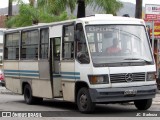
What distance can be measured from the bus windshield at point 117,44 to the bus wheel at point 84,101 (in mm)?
1007

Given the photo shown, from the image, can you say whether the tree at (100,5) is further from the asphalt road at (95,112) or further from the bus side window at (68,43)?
the bus side window at (68,43)

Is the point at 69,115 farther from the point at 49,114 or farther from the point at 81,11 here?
the point at 81,11

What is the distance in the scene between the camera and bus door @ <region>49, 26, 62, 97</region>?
16.8 metres

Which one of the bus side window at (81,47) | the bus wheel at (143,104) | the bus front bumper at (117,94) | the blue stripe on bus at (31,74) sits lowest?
the bus wheel at (143,104)

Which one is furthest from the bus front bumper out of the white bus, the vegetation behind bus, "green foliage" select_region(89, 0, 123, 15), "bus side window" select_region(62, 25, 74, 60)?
"green foliage" select_region(89, 0, 123, 15)

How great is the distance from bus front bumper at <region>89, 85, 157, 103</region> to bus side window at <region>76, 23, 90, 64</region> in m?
1.02

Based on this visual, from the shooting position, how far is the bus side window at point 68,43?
15791mm

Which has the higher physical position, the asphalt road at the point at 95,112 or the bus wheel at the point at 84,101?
the bus wheel at the point at 84,101

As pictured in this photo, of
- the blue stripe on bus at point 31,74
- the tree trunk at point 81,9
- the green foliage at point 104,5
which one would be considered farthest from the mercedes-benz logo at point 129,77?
the green foliage at point 104,5

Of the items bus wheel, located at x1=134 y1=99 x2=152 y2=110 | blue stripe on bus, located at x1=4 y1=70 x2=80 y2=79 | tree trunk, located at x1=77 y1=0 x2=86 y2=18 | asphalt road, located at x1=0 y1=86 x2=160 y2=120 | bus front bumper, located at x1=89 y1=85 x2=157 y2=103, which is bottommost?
asphalt road, located at x1=0 y1=86 x2=160 y2=120

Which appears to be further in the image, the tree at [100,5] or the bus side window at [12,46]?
the tree at [100,5]

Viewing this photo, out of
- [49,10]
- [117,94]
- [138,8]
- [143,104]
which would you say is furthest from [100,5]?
[117,94]

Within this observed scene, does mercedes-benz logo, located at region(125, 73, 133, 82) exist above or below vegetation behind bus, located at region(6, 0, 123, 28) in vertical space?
below

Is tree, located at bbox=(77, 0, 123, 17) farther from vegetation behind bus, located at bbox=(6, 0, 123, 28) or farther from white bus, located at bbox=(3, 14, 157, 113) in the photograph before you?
white bus, located at bbox=(3, 14, 157, 113)
